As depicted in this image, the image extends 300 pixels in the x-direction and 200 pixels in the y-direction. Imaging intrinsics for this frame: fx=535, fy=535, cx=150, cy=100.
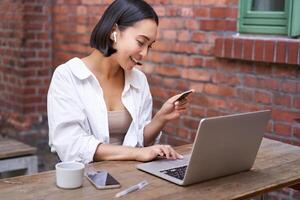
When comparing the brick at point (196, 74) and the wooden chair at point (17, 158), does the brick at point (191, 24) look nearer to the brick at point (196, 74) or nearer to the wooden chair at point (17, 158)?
the brick at point (196, 74)

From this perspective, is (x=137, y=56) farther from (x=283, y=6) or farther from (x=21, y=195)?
(x=283, y=6)

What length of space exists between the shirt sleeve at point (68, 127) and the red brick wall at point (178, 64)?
4.06 feet

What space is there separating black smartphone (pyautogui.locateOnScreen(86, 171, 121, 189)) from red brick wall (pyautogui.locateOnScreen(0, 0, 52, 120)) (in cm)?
307

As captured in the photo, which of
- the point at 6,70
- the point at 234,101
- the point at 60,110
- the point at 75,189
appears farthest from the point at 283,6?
→ the point at 6,70

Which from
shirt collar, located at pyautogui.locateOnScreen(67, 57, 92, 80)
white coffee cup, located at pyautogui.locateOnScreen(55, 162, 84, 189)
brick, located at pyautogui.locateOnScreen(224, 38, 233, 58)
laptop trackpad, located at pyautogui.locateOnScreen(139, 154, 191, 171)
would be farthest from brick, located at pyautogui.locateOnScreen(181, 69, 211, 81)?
white coffee cup, located at pyautogui.locateOnScreen(55, 162, 84, 189)

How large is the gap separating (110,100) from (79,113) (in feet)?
0.74

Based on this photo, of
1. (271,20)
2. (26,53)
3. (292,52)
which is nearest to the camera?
(292,52)

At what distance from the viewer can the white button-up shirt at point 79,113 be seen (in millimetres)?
2203

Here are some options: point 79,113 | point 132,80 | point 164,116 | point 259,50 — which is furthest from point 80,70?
point 259,50

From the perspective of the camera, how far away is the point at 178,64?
366 cm

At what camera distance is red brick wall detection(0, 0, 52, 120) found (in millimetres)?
4750

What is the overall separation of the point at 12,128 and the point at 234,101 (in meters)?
2.45

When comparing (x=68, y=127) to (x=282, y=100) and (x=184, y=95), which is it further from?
(x=282, y=100)

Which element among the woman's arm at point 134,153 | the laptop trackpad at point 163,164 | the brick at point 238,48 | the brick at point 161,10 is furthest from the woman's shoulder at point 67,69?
the brick at point 161,10
